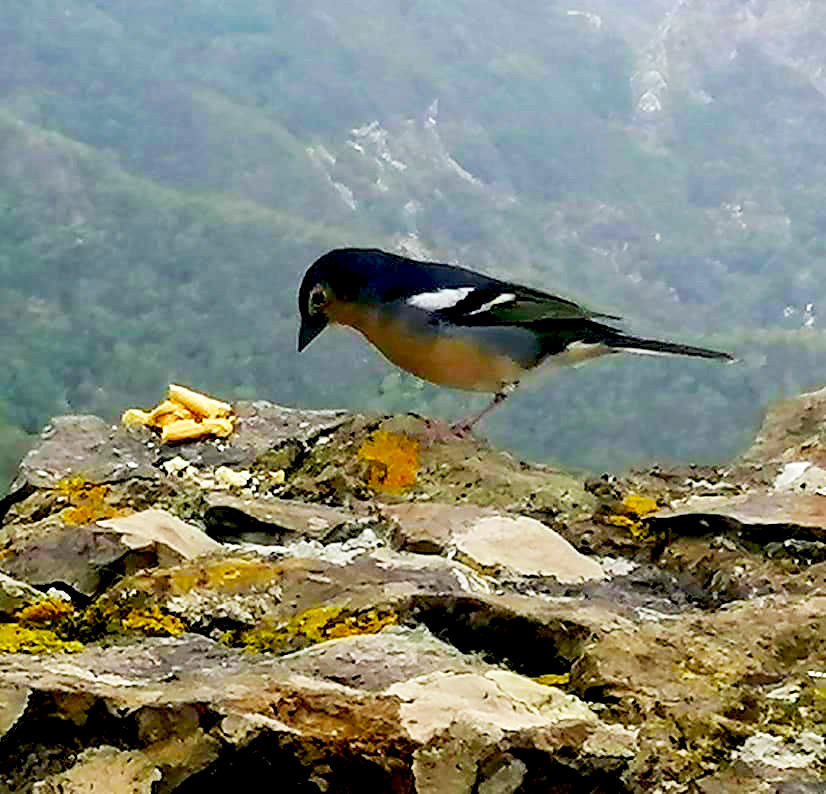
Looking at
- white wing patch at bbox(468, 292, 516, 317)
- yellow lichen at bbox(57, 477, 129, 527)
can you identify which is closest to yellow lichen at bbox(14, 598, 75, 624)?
yellow lichen at bbox(57, 477, 129, 527)

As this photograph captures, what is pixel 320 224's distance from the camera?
13086 millimetres

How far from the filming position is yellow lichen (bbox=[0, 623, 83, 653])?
1665mm

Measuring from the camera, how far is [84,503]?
2.58 metres

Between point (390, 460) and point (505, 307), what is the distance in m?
1.34

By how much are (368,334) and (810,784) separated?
2689mm

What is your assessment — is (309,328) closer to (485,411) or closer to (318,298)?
(318,298)

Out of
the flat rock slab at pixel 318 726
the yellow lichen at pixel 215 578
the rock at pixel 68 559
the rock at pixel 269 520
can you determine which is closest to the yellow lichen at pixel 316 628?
the yellow lichen at pixel 215 578

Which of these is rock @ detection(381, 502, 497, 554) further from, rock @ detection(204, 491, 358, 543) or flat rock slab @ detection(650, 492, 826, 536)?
flat rock slab @ detection(650, 492, 826, 536)

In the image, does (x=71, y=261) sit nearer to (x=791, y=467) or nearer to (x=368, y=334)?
(x=368, y=334)

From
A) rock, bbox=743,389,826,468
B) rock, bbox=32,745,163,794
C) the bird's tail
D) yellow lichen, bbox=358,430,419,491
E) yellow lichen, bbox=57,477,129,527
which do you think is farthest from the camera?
the bird's tail

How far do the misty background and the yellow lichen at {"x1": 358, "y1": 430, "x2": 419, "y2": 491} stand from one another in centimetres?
497

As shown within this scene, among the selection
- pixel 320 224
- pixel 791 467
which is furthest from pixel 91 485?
pixel 320 224

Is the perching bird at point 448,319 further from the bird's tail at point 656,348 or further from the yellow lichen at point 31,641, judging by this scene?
the yellow lichen at point 31,641

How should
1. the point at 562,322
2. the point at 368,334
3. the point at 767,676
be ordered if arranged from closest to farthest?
the point at 767,676
the point at 368,334
the point at 562,322
